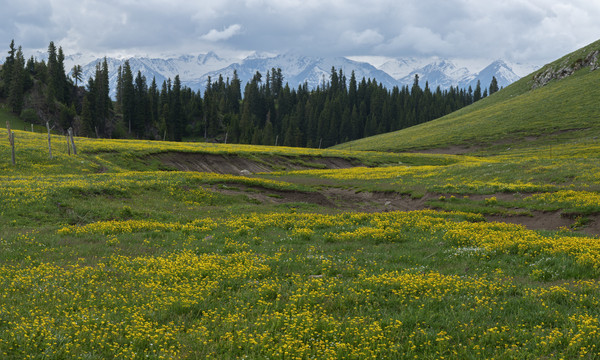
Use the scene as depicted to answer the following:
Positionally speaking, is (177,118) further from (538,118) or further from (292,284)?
(292,284)

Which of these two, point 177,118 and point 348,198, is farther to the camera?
point 177,118

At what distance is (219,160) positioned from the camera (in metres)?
57.5

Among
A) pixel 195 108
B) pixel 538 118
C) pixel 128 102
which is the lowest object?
pixel 538 118

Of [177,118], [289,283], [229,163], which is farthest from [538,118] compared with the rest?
[177,118]

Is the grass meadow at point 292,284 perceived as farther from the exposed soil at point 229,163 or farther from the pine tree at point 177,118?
the pine tree at point 177,118

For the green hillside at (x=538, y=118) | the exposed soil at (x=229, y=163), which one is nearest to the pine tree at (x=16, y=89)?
the exposed soil at (x=229, y=163)

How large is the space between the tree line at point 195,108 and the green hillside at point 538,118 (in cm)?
3860

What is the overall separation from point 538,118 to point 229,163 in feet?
251

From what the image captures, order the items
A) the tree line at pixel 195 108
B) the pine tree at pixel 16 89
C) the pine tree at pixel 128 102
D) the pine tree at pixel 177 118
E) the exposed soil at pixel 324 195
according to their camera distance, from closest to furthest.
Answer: the exposed soil at pixel 324 195, the pine tree at pixel 16 89, the tree line at pixel 195 108, the pine tree at pixel 128 102, the pine tree at pixel 177 118

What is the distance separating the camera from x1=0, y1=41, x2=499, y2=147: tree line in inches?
4729

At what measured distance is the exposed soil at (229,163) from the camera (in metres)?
53.6

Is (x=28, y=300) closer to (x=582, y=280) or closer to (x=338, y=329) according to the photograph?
(x=338, y=329)

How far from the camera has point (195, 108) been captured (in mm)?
150000

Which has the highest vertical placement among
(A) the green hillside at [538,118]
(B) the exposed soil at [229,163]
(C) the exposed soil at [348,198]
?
(A) the green hillside at [538,118]
